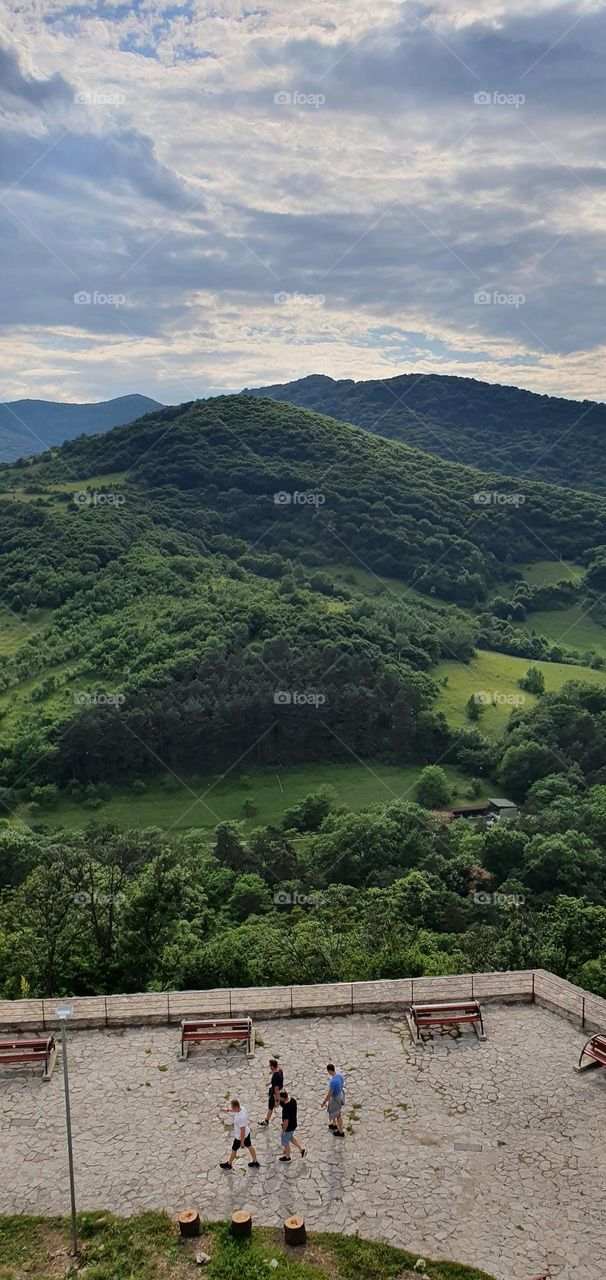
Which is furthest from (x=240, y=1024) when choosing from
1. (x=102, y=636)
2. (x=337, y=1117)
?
(x=102, y=636)

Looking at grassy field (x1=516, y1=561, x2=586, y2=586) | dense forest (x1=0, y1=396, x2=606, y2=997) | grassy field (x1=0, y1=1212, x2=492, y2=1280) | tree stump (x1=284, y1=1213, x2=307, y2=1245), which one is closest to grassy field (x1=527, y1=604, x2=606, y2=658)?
dense forest (x1=0, y1=396, x2=606, y2=997)

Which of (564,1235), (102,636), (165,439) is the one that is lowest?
(564,1235)

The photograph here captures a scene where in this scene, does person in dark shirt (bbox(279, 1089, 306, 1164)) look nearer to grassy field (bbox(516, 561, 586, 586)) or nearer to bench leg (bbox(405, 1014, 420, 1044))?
bench leg (bbox(405, 1014, 420, 1044))

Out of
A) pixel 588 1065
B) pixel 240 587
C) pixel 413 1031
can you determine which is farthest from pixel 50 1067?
pixel 240 587

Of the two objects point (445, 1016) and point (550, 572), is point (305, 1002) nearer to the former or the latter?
point (445, 1016)

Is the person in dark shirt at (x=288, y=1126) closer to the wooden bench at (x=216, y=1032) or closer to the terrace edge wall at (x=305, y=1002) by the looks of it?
the wooden bench at (x=216, y=1032)

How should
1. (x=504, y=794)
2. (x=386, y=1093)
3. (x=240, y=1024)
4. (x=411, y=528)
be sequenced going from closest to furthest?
(x=386, y=1093) < (x=240, y=1024) < (x=504, y=794) < (x=411, y=528)

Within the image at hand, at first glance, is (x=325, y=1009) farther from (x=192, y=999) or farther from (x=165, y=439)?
(x=165, y=439)
